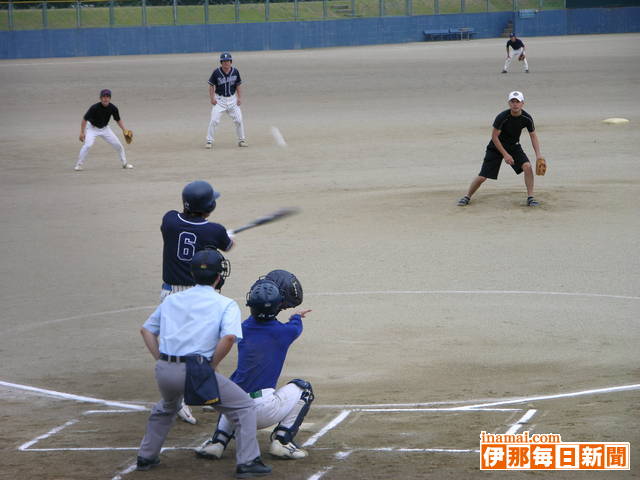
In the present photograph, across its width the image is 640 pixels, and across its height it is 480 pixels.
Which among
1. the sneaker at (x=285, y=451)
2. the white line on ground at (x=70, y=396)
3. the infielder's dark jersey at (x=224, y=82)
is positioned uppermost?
the infielder's dark jersey at (x=224, y=82)

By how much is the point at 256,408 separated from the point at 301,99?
2802 cm

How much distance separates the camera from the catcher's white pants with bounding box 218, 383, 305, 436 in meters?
6.73

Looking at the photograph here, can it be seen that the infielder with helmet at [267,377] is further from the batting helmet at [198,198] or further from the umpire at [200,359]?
the batting helmet at [198,198]

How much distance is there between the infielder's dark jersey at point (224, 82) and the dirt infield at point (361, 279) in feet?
4.86

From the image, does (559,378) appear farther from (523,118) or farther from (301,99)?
(301,99)

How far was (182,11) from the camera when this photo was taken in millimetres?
57031

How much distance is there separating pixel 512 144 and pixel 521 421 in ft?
30.4

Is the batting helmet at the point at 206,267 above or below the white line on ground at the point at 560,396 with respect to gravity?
above

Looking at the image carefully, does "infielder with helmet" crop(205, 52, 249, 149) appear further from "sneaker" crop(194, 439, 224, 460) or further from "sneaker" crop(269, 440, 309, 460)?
"sneaker" crop(269, 440, 309, 460)

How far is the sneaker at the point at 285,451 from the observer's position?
659 cm

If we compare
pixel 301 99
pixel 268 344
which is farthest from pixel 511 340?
pixel 301 99

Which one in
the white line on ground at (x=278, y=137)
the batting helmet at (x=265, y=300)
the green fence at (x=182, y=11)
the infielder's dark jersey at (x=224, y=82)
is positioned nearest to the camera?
the batting helmet at (x=265, y=300)

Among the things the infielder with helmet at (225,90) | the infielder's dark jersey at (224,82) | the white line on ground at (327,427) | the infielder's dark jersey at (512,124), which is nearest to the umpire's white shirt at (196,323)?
the white line on ground at (327,427)

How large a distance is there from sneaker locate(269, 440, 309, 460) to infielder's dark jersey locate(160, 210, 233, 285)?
5.61ft
